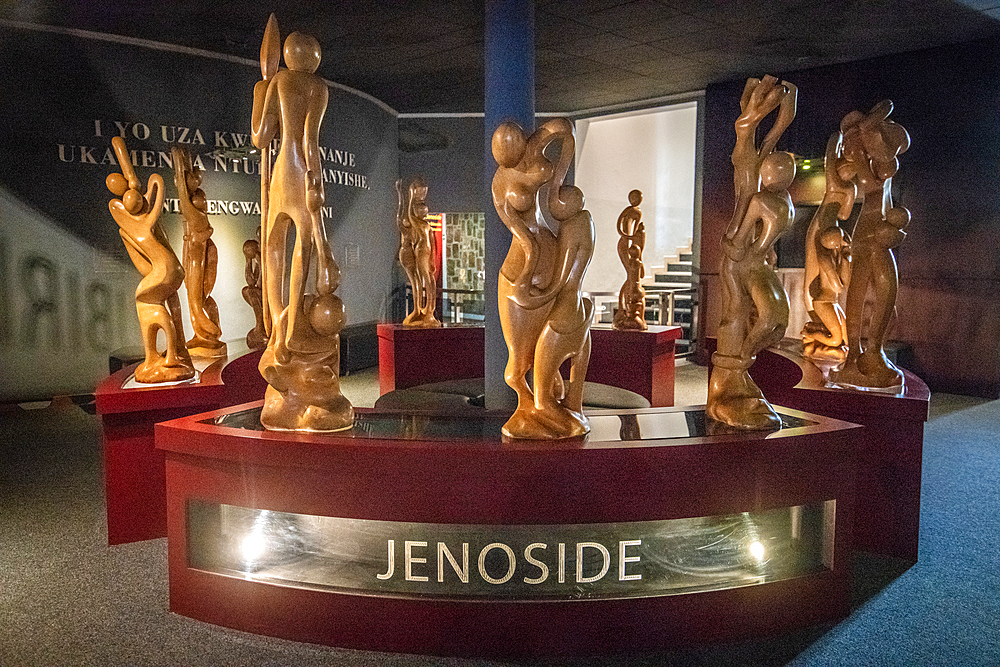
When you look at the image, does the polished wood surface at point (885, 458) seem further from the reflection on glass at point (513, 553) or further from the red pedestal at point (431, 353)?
the red pedestal at point (431, 353)

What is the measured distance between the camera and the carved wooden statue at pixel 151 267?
3.30m

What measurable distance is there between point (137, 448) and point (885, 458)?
316cm

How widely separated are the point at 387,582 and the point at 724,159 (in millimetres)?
7060

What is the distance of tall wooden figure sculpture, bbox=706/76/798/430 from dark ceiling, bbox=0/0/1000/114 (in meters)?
3.42

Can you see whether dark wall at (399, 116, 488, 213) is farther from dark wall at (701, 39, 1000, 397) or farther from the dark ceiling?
dark wall at (701, 39, 1000, 397)

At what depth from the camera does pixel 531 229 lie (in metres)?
2.13

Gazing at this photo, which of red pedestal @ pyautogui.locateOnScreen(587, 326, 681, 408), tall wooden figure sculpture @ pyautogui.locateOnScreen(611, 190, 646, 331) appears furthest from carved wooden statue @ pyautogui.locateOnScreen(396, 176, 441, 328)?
tall wooden figure sculpture @ pyautogui.locateOnScreen(611, 190, 646, 331)

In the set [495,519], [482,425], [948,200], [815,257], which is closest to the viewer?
[495,519]

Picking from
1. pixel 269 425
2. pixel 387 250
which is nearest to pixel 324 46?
pixel 387 250

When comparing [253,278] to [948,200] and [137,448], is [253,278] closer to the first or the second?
[137,448]

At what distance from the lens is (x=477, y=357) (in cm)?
569

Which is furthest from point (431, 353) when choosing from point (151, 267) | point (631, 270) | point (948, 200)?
point (948, 200)

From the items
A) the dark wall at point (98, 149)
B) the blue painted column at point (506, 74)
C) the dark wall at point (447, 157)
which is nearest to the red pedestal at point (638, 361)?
the blue painted column at point (506, 74)

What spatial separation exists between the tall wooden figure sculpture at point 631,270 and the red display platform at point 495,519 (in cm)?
355
